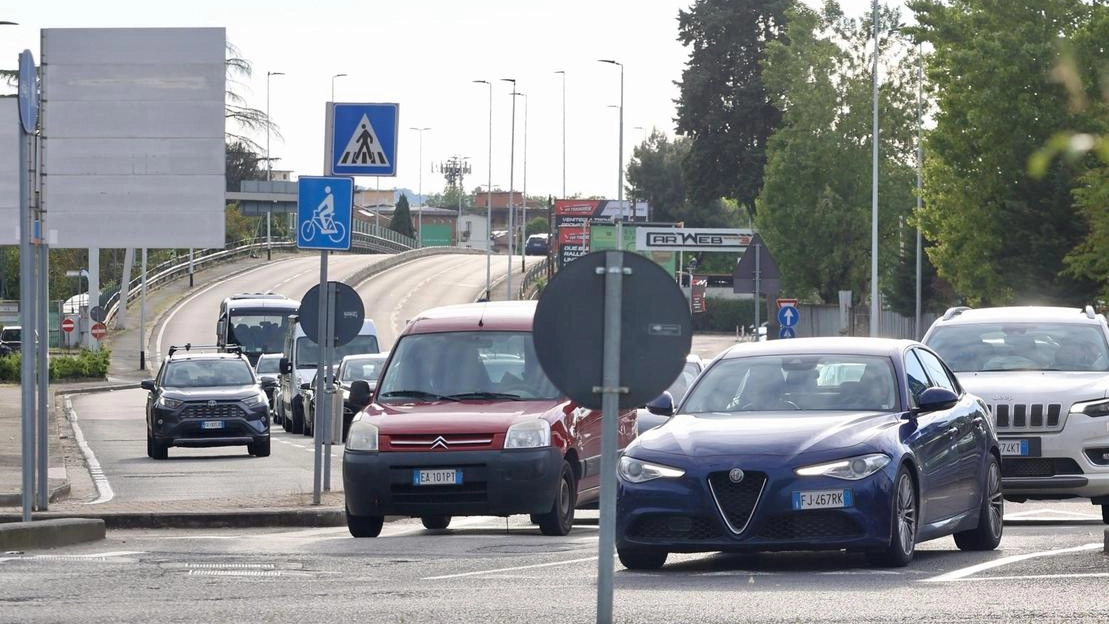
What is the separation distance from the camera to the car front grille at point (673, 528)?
1123 centimetres

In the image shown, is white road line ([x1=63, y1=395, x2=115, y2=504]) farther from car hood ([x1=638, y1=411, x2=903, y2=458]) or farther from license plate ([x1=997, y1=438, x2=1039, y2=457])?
car hood ([x1=638, y1=411, x2=903, y2=458])

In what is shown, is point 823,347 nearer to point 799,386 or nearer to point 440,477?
point 799,386

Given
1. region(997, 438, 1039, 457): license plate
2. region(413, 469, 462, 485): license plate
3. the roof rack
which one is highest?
the roof rack

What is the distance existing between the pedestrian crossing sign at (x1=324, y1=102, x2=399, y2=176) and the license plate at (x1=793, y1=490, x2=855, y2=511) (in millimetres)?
8473

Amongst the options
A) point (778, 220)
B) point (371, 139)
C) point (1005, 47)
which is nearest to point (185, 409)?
point (371, 139)

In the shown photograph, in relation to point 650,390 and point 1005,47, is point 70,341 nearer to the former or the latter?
point 1005,47

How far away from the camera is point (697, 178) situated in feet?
311

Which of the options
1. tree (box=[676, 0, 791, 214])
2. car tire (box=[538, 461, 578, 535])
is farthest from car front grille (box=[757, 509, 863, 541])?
tree (box=[676, 0, 791, 214])

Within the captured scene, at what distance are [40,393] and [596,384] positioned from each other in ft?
37.0

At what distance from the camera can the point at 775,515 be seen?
11.1m

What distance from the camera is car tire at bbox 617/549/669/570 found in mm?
11750

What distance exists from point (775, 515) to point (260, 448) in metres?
20.4

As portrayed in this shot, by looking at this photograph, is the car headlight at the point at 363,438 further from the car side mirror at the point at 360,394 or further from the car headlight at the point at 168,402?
the car headlight at the point at 168,402

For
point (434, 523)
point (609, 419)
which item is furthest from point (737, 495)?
point (434, 523)
